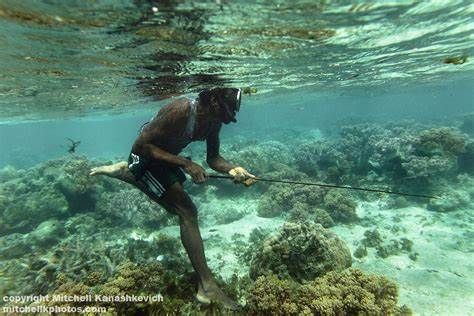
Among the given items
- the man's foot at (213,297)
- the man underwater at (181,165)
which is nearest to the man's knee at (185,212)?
the man underwater at (181,165)

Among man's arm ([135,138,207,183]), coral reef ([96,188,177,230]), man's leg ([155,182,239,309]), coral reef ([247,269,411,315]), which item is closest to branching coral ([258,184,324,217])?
coral reef ([96,188,177,230])

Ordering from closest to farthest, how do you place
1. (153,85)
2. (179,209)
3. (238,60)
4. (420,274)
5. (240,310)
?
(240,310)
(179,209)
(420,274)
(238,60)
(153,85)

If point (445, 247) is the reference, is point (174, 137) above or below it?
above

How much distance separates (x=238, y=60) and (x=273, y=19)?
162 inches

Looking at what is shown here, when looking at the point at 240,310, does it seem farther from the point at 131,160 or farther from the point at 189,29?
the point at 189,29

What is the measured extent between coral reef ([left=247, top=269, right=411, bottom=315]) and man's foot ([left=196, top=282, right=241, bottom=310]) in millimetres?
411

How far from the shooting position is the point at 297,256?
677 cm

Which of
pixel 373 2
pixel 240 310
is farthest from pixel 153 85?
pixel 240 310

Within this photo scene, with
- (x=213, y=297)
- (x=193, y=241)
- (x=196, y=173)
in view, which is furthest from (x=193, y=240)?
(x=196, y=173)

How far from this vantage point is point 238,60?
11.7 meters

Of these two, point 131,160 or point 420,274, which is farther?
point 420,274

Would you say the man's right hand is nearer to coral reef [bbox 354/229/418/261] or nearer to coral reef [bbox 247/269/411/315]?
coral reef [bbox 247/269/411/315]

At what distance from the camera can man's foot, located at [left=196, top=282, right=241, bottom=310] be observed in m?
5.37

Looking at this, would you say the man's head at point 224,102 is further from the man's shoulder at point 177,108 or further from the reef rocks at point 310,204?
the reef rocks at point 310,204
